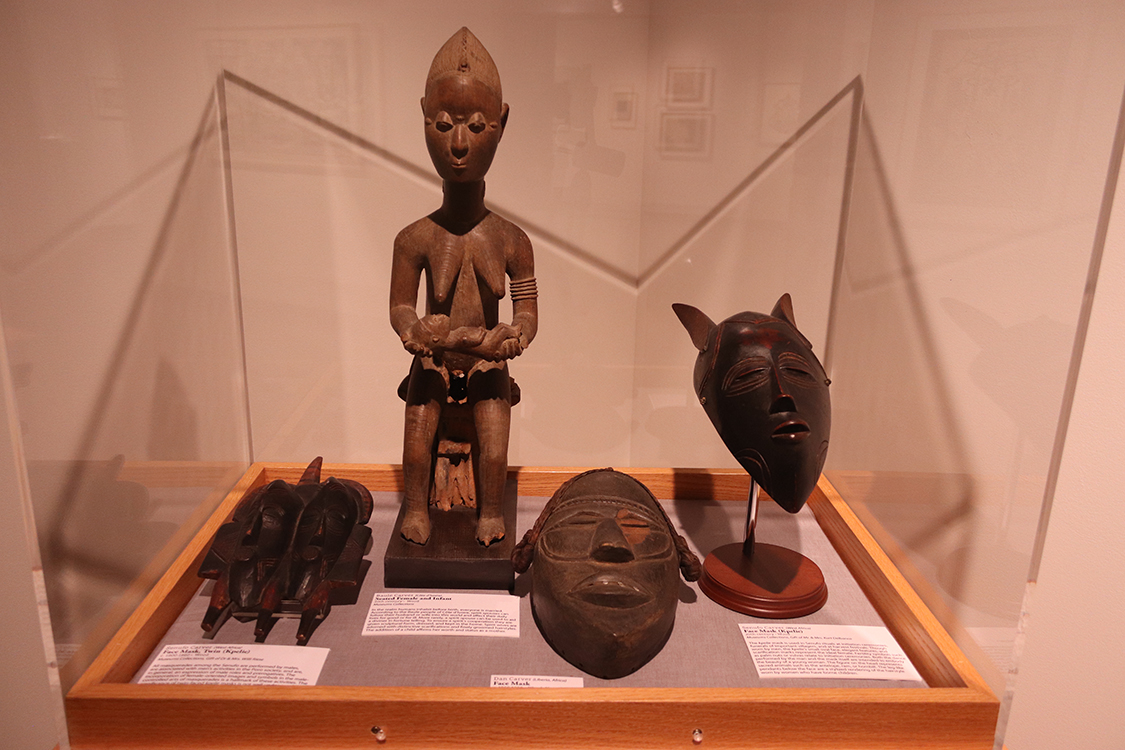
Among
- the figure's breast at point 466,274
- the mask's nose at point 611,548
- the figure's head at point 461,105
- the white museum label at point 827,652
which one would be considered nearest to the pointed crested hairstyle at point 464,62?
the figure's head at point 461,105

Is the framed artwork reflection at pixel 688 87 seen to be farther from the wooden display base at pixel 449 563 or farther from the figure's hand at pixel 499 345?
the wooden display base at pixel 449 563

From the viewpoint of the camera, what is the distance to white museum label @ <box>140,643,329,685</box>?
1.13 meters

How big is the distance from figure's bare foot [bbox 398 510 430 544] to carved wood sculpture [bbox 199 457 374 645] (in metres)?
0.07

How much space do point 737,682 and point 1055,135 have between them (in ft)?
3.07

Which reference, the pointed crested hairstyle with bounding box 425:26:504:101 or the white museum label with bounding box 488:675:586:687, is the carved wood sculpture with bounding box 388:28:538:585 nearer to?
the pointed crested hairstyle with bounding box 425:26:504:101

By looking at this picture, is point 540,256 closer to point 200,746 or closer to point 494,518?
point 494,518

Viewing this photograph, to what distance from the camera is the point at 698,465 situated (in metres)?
2.07

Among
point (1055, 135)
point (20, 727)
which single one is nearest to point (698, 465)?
point (1055, 135)

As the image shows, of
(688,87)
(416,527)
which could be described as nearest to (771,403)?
(416,527)

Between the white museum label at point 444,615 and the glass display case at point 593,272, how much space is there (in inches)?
7.9

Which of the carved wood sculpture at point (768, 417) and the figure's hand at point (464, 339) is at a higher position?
the figure's hand at point (464, 339)

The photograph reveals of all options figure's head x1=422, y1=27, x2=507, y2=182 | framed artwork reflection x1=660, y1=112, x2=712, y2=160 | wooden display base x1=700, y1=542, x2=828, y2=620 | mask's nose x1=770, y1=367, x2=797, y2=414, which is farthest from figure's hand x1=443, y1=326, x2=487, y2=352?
framed artwork reflection x1=660, y1=112, x2=712, y2=160

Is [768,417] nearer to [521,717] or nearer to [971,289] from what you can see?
[971,289]

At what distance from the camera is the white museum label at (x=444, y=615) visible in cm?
126
